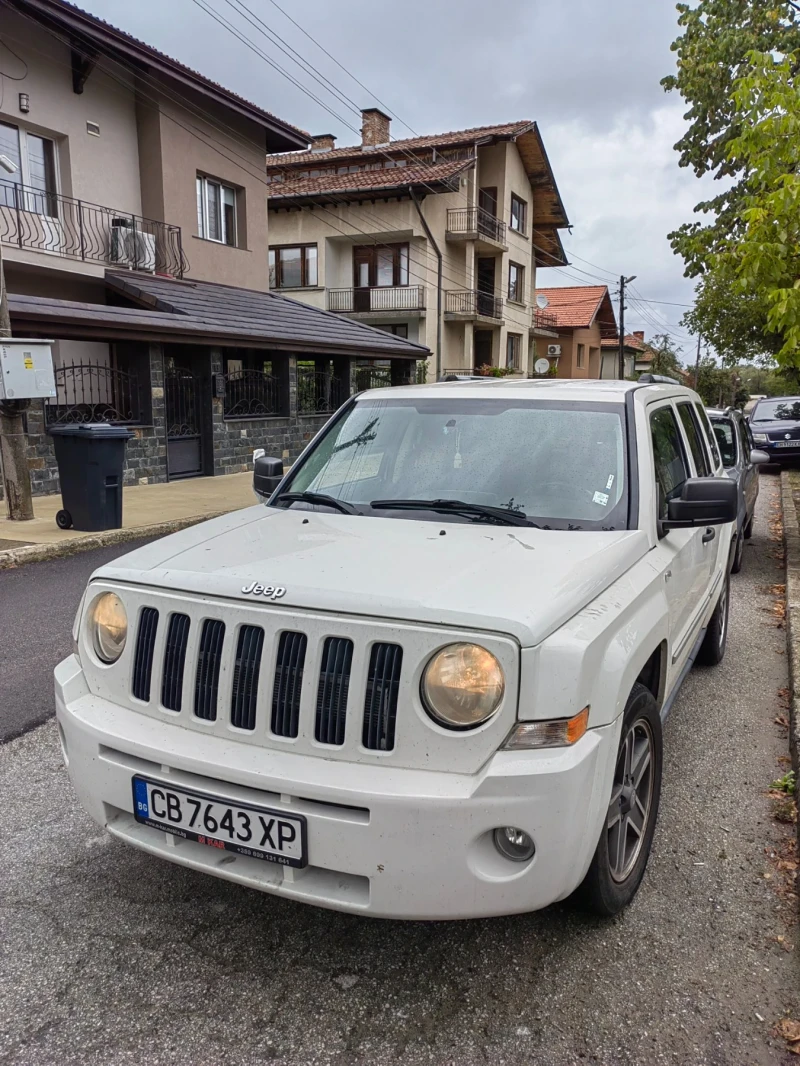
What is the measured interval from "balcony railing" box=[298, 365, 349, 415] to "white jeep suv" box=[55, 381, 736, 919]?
17.4 m

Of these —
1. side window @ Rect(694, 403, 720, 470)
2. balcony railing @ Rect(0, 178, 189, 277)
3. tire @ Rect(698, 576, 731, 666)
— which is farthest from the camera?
balcony railing @ Rect(0, 178, 189, 277)

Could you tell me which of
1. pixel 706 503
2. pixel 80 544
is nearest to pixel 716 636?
pixel 706 503

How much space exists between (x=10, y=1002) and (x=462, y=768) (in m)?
1.51

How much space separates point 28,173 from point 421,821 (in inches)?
651

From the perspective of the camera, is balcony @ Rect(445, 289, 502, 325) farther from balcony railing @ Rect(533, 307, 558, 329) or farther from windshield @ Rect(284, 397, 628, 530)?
windshield @ Rect(284, 397, 628, 530)

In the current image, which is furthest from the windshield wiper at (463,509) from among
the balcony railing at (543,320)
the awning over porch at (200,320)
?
the balcony railing at (543,320)

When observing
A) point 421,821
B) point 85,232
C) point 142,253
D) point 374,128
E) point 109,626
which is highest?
point 374,128

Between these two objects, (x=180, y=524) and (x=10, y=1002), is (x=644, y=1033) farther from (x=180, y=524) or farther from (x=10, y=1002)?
(x=180, y=524)

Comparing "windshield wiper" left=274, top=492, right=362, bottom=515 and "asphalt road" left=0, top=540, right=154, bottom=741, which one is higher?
"windshield wiper" left=274, top=492, right=362, bottom=515

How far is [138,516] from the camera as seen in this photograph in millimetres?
11531

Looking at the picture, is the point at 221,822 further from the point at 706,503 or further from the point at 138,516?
the point at 138,516

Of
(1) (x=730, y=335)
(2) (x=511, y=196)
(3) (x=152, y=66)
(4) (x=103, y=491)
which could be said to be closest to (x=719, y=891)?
(4) (x=103, y=491)

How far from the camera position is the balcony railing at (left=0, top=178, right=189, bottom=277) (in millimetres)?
14812

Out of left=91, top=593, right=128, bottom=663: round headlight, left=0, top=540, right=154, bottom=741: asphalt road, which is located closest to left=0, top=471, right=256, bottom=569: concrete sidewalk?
left=0, top=540, right=154, bottom=741: asphalt road
